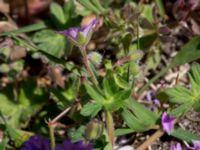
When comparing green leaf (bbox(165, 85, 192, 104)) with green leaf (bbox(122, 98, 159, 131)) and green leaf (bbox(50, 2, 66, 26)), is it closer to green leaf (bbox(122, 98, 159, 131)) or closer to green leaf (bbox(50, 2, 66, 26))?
green leaf (bbox(122, 98, 159, 131))

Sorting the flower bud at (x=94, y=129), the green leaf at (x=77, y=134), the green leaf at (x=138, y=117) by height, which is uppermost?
the flower bud at (x=94, y=129)

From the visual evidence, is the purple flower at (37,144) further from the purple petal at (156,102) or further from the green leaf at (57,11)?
the green leaf at (57,11)

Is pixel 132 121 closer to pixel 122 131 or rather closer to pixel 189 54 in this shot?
pixel 122 131

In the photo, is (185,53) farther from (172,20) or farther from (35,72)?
(35,72)

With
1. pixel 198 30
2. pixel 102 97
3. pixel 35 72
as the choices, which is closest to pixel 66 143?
pixel 102 97

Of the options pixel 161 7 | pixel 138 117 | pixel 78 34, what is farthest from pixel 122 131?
pixel 161 7

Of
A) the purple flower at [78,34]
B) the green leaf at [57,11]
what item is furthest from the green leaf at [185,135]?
the green leaf at [57,11]
